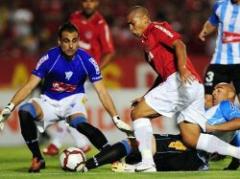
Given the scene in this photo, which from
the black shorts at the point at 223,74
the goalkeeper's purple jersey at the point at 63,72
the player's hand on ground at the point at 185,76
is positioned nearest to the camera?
the player's hand on ground at the point at 185,76

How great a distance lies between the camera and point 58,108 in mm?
10602

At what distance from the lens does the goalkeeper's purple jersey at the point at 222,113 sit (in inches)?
380

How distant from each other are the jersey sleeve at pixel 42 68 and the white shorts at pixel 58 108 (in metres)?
0.50

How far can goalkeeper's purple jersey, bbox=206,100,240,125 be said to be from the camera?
31.7 feet

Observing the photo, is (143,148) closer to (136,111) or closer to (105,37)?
(136,111)

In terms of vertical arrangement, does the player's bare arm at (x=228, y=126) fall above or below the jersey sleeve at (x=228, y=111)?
below

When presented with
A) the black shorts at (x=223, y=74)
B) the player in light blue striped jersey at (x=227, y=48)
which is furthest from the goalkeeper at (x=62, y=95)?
the player in light blue striped jersey at (x=227, y=48)

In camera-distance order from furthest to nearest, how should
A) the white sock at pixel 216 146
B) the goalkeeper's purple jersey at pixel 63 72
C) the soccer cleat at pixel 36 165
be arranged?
the goalkeeper's purple jersey at pixel 63 72, the soccer cleat at pixel 36 165, the white sock at pixel 216 146

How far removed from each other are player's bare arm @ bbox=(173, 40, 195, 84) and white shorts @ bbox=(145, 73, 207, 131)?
25 cm

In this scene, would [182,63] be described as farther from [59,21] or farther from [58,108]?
[59,21]

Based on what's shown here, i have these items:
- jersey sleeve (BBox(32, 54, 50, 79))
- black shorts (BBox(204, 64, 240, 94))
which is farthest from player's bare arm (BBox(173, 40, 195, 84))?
black shorts (BBox(204, 64, 240, 94))

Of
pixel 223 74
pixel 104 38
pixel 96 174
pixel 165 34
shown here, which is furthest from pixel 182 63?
pixel 104 38

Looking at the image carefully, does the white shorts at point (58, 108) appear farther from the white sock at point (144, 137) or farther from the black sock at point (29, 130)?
the white sock at point (144, 137)

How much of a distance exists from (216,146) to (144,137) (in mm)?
752
